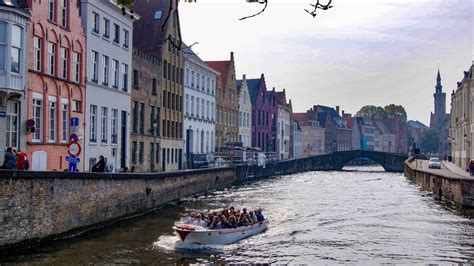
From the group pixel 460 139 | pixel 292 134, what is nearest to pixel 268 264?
pixel 460 139

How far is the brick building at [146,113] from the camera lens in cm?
4609

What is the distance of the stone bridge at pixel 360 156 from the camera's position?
347ft

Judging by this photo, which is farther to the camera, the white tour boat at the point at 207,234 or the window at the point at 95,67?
the window at the point at 95,67

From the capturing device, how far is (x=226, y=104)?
7906cm

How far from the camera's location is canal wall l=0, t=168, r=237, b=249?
69.1 feet

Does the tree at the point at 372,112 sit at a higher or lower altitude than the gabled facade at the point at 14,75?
higher

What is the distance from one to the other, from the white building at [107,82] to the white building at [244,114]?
43707mm

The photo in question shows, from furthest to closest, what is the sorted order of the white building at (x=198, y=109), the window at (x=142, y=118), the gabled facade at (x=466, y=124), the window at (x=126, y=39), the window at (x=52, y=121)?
1. the white building at (x=198, y=109)
2. the gabled facade at (x=466, y=124)
3. the window at (x=142, y=118)
4. the window at (x=126, y=39)
5. the window at (x=52, y=121)

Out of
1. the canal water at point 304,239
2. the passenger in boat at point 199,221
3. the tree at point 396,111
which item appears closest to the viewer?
the canal water at point 304,239

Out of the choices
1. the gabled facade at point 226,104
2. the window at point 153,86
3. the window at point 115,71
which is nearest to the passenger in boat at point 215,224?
the window at point 115,71

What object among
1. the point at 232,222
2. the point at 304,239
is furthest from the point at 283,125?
the point at 232,222

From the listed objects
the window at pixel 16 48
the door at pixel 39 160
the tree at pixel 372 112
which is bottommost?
the door at pixel 39 160

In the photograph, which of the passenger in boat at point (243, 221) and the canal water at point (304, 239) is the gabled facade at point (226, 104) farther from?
the passenger in boat at point (243, 221)

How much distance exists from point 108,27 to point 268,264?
23.3 meters
